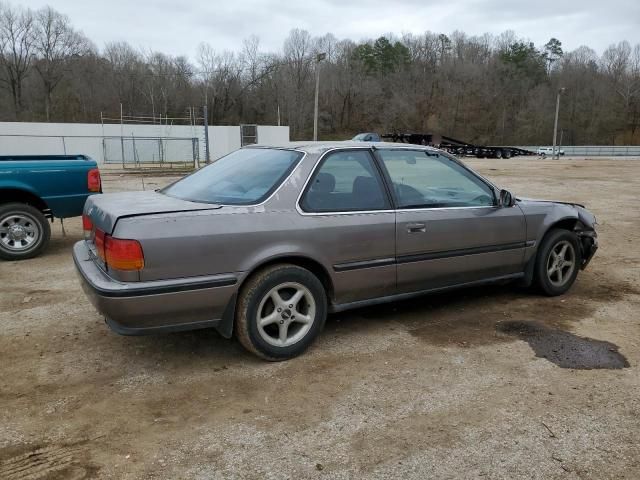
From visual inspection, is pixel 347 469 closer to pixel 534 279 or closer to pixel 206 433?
pixel 206 433

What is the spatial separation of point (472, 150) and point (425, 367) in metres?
49.2

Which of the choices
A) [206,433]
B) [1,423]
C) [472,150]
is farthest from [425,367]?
[472,150]

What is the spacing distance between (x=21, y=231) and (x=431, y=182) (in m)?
5.29

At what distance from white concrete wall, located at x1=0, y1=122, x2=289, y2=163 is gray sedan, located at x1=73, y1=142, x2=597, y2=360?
28142 millimetres

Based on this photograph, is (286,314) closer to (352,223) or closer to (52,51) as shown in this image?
(352,223)

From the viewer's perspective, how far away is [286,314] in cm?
367

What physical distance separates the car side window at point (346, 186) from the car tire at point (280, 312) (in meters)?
0.53

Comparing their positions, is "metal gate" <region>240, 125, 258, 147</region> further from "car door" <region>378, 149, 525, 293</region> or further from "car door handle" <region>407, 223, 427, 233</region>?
"car door handle" <region>407, 223, 427, 233</region>

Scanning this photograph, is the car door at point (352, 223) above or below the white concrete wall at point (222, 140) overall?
below

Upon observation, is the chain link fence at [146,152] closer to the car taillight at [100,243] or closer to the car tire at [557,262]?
the car tire at [557,262]

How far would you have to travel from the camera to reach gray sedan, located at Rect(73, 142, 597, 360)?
3238 mm

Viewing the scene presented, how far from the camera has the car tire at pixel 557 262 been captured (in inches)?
200

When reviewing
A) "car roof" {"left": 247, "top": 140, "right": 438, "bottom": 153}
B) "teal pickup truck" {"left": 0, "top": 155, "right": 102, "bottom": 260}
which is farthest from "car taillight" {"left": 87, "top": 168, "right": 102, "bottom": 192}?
"car roof" {"left": 247, "top": 140, "right": 438, "bottom": 153}

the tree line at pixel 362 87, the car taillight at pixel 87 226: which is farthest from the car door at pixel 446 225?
the tree line at pixel 362 87
